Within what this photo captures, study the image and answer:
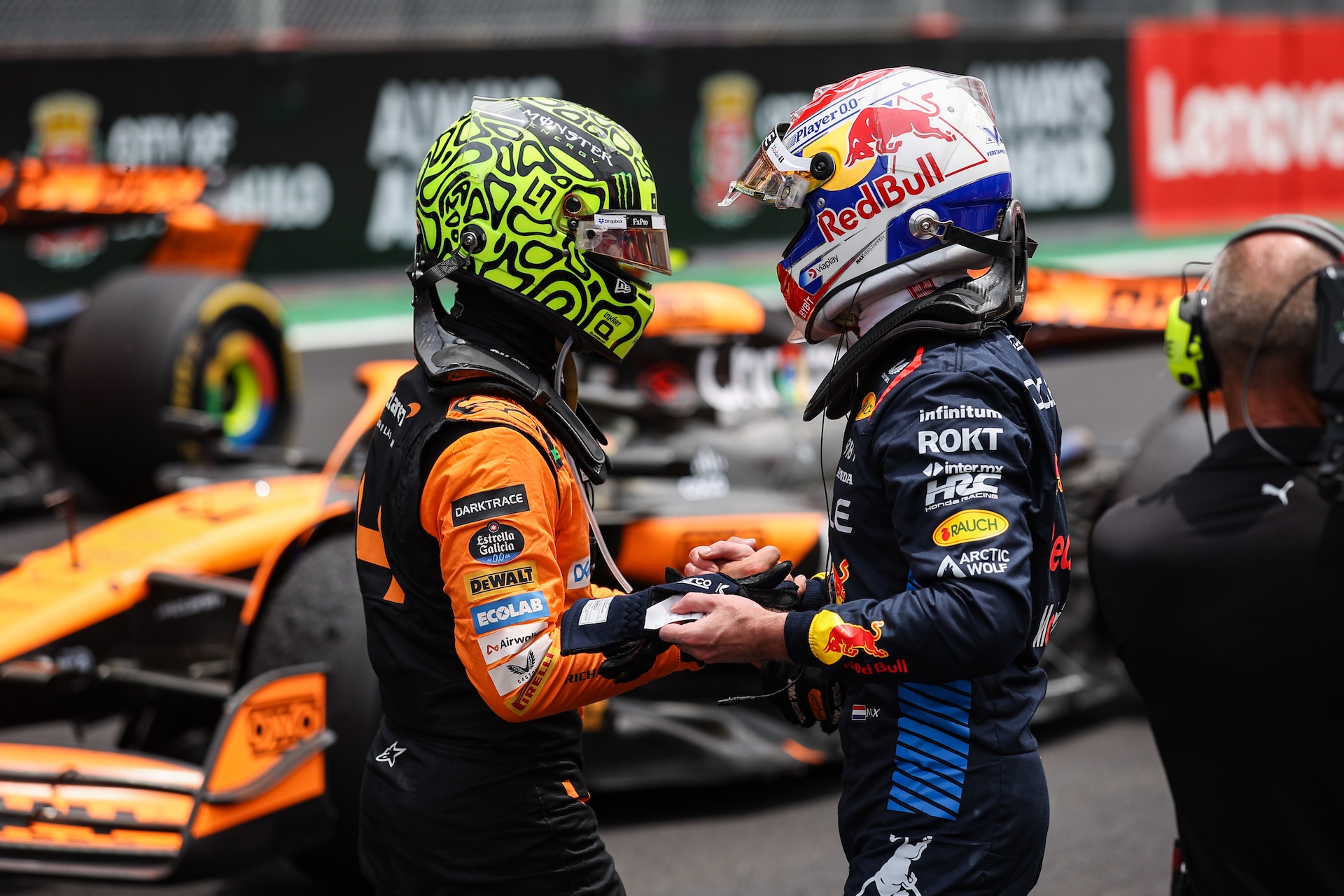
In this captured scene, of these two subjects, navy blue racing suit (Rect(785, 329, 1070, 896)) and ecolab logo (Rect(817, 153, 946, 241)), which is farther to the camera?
ecolab logo (Rect(817, 153, 946, 241))

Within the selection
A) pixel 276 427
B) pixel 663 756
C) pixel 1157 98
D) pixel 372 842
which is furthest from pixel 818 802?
pixel 1157 98

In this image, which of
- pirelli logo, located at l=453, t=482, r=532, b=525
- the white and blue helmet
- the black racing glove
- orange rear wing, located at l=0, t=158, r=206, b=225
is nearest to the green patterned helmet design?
the white and blue helmet

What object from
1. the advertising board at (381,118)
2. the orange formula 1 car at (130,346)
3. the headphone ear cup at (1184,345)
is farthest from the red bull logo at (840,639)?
the advertising board at (381,118)

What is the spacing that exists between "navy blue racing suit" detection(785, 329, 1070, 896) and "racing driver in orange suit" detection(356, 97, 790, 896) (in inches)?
9.4

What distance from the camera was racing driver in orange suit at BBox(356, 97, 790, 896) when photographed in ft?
7.08

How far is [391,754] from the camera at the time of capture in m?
2.38

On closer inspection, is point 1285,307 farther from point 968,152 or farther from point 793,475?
point 793,475

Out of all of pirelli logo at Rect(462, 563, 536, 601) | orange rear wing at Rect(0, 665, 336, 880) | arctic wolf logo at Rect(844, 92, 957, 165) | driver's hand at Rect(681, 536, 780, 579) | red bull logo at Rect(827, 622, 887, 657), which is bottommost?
orange rear wing at Rect(0, 665, 336, 880)

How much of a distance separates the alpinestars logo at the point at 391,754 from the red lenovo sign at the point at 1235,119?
15347mm

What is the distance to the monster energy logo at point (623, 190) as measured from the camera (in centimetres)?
243

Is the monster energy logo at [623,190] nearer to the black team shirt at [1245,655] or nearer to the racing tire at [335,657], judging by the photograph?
the black team shirt at [1245,655]

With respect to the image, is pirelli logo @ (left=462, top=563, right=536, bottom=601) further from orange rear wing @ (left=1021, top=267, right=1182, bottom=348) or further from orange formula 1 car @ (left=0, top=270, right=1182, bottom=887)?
orange rear wing @ (left=1021, top=267, right=1182, bottom=348)

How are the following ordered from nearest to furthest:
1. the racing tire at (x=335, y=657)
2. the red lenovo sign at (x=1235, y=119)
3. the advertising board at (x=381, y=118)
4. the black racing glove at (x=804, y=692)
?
the black racing glove at (x=804, y=692) < the racing tire at (x=335, y=657) < the advertising board at (x=381, y=118) < the red lenovo sign at (x=1235, y=119)

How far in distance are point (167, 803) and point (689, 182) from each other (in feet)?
36.3
